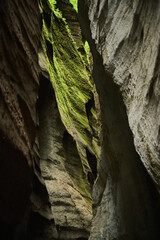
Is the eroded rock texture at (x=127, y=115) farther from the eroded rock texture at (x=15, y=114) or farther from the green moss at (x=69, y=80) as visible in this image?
the green moss at (x=69, y=80)

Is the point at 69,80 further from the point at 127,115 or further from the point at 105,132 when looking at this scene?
the point at 127,115

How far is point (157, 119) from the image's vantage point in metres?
3.00

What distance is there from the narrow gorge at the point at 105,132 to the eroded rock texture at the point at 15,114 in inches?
0.6

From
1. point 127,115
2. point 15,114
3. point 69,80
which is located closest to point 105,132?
point 127,115

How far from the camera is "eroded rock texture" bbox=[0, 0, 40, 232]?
13.6 feet

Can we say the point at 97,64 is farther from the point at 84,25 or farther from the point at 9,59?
the point at 9,59

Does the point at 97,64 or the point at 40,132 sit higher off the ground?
the point at 97,64

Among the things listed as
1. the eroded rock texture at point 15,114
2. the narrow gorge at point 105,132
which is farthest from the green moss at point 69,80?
the eroded rock texture at point 15,114

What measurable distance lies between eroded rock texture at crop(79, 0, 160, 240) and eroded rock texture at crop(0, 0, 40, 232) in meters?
1.36

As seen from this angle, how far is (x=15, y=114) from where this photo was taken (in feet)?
14.3

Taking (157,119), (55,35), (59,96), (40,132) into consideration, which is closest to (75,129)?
(59,96)

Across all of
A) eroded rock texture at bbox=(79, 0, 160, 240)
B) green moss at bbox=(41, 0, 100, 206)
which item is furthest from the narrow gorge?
green moss at bbox=(41, 0, 100, 206)

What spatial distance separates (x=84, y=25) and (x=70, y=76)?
4.48 metres

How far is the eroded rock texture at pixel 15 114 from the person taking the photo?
4141mm
